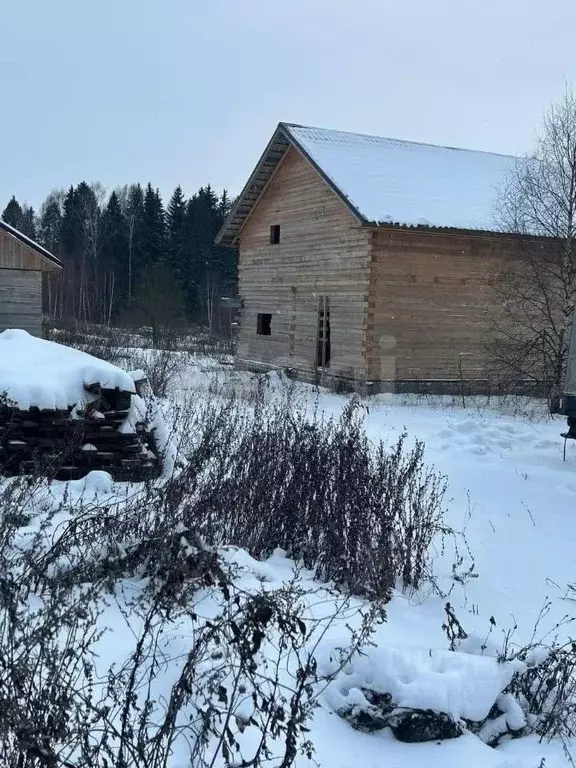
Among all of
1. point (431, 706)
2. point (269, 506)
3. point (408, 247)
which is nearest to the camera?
point (431, 706)

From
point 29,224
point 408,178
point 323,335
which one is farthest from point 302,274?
point 29,224

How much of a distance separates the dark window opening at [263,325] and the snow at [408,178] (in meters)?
5.83

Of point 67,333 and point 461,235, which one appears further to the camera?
→ point 67,333

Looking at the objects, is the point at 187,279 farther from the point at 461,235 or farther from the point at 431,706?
the point at 431,706

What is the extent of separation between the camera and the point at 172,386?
15.4 meters

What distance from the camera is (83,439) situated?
7.07 metres

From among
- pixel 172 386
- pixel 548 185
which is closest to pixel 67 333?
pixel 172 386

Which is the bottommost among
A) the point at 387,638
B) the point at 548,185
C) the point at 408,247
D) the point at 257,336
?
the point at 387,638

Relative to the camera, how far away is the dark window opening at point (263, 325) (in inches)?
854

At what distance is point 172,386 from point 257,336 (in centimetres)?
653

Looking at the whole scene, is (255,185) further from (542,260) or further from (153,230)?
(153,230)

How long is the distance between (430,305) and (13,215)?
187 feet

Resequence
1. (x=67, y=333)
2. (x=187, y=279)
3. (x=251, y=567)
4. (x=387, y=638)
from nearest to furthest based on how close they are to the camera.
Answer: (x=387, y=638)
(x=251, y=567)
(x=67, y=333)
(x=187, y=279)

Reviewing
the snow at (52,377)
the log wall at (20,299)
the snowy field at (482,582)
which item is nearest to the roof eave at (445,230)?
the snowy field at (482,582)
